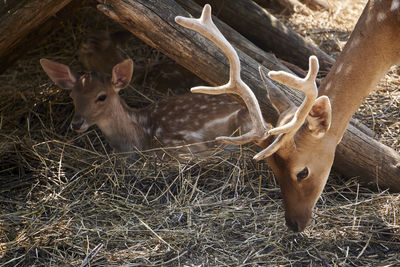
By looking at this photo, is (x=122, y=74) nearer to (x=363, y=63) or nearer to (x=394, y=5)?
(x=363, y=63)

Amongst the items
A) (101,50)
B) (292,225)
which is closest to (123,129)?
(101,50)

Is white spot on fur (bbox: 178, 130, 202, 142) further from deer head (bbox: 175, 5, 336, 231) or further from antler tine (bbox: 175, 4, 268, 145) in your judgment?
antler tine (bbox: 175, 4, 268, 145)

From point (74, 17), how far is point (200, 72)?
279 cm

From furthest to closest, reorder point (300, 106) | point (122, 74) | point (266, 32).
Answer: point (266, 32) < point (122, 74) < point (300, 106)

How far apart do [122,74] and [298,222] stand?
2.12 meters

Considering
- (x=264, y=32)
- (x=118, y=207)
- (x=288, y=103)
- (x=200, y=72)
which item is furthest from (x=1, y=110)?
(x=288, y=103)

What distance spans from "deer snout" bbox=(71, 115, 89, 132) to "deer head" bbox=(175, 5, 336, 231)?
1.63m

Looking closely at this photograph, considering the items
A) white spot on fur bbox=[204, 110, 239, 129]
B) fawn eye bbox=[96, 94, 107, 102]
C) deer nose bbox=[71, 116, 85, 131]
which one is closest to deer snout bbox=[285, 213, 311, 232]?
white spot on fur bbox=[204, 110, 239, 129]

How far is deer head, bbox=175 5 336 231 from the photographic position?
2.65 metres

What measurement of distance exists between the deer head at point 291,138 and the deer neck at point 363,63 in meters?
0.23

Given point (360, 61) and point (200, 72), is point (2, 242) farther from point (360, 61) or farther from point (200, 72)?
point (360, 61)

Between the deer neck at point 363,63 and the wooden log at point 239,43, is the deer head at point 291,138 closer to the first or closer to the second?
the deer neck at point 363,63

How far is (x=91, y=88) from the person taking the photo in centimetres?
423

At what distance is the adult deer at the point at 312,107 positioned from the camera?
2.69 metres
